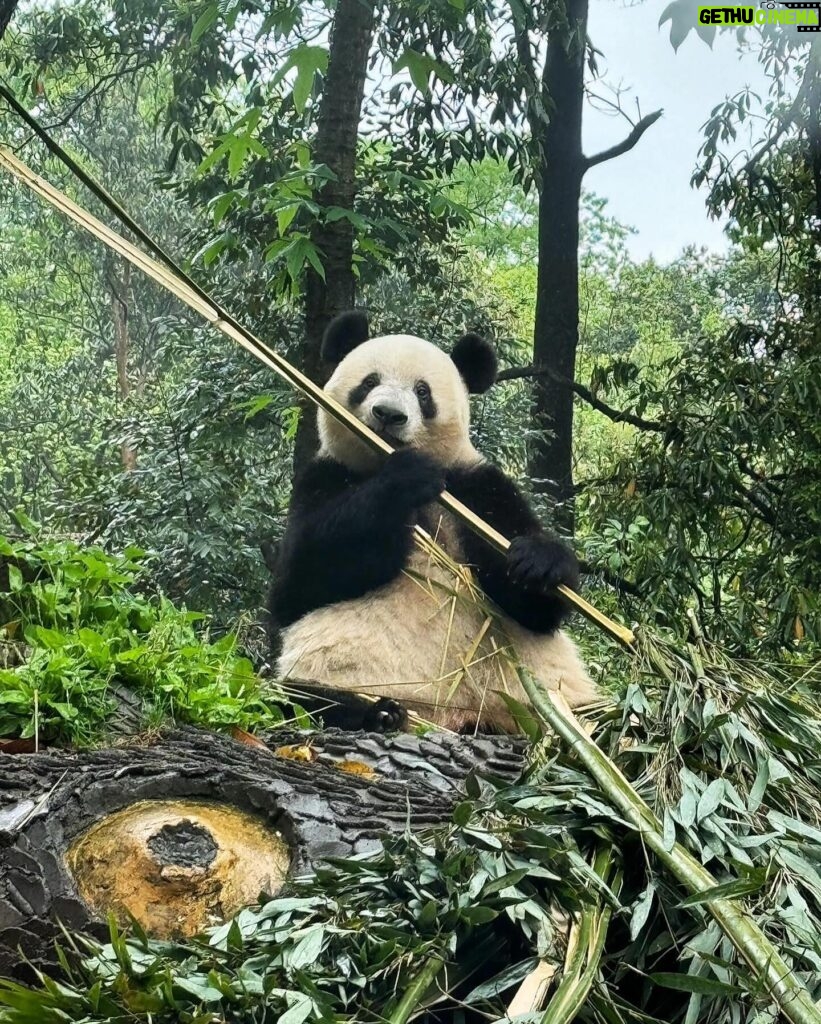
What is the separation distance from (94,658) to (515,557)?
0.75m

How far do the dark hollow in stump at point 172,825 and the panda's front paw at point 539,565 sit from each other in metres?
0.47

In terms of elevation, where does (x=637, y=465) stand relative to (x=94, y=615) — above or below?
above

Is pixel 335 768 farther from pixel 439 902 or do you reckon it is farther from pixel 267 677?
pixel 267 677

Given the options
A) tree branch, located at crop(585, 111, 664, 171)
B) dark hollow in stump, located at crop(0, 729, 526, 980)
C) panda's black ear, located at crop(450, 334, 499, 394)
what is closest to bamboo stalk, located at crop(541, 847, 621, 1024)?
dark hollow in stump, located at crop(0, 729, 526, 980)

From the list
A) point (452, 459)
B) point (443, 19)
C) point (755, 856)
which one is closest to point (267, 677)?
point (452, 459)

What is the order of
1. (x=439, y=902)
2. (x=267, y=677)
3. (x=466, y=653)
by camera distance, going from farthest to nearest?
1. (x=267, y=677)
2. (x=466, y=653)
3. (x=439, y=902)

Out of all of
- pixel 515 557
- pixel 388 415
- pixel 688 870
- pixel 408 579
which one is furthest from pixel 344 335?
pixel 688 870

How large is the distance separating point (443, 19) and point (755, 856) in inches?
92.3

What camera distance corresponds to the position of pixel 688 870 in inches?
42.1

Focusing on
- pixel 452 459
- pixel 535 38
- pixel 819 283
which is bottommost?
pixel 452 459

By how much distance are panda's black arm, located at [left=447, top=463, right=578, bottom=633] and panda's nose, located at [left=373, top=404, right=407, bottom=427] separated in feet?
0.48

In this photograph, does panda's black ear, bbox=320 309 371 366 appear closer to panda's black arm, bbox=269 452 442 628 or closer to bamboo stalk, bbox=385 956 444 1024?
panda's black arm, bbox=269 452 442 628

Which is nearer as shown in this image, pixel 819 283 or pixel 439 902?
pixel 439 902

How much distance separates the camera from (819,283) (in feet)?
9.90
